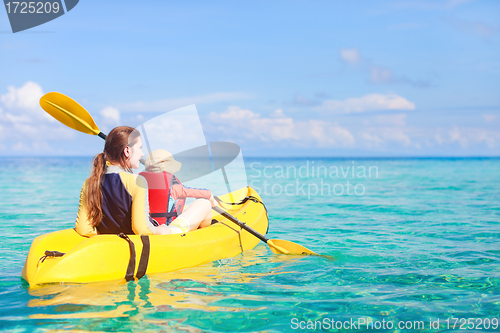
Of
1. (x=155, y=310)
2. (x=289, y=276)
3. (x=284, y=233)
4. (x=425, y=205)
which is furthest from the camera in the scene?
(x=425, y=205)

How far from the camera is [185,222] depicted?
173 inches

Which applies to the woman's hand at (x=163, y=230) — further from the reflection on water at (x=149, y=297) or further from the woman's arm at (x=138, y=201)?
the reflection on water at (x=149, y=297)

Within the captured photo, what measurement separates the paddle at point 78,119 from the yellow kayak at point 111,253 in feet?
1.46

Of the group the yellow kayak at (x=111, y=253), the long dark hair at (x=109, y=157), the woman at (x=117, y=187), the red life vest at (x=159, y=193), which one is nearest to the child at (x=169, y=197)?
the red life vest at (x=159, y=193)

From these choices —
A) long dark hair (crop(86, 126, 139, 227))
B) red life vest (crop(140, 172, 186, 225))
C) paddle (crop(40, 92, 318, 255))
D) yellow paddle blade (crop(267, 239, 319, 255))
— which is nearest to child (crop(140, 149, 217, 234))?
red life vest (crop(140, 172, 186, 225))

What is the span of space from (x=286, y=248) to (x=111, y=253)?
7.13ft

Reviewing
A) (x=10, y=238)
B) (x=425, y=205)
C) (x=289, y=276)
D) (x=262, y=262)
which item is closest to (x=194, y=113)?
(x=262, y=262)

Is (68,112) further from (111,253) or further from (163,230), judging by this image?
(111,253)

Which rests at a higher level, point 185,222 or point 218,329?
point 185,222

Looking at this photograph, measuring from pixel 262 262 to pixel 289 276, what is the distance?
0.65 meters

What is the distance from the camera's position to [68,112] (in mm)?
4613

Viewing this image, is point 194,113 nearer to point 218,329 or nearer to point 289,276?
point 289,276

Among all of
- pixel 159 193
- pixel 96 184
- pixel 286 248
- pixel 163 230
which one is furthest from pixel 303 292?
pixel 96 184

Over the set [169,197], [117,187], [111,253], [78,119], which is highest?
[78,119]
